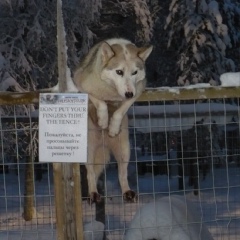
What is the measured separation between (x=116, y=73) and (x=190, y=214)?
183cm

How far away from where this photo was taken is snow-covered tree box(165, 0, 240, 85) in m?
18.6

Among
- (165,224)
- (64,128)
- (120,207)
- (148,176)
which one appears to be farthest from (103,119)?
(148,176)

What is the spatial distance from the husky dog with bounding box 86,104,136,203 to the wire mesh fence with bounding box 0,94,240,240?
0.31 ft

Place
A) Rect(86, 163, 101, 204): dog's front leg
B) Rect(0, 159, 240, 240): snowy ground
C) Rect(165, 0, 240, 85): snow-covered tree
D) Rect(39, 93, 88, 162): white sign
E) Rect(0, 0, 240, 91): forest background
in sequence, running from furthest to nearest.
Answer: Rect(165, 0, 240, 85): snow-covered tree, Rect(0, 0, 240, 91): forest background, Rect(0, 159, 240, 240): snowy ground, Rect(86, 163, 101, 204): dog's front leg, Rect(39, 93, 88, 162): white sign

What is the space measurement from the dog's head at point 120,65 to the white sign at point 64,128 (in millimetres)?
842

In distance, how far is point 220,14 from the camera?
18828mm

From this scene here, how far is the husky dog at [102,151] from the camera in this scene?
4809 mm

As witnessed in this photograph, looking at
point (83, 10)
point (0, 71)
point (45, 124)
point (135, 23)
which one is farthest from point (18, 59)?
point (45, 124)

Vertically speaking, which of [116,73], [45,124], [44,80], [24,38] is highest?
[24,38]

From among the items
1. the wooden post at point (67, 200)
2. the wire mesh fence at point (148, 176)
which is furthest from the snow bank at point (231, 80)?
the wooden post at point (67, 200)

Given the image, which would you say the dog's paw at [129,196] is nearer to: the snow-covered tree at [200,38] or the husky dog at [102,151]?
the husky dog at [102,151]

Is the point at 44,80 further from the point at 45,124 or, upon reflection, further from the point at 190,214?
the point at 45,124

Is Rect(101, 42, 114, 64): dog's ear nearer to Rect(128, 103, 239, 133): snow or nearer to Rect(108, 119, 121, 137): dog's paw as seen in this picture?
Rect(108, 119, 121, 137): dog's paw

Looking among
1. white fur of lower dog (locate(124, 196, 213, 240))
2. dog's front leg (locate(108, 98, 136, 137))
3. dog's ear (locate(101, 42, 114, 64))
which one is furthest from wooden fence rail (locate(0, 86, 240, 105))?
white fur of lower dog (locate(124, 196, 213, 240))
